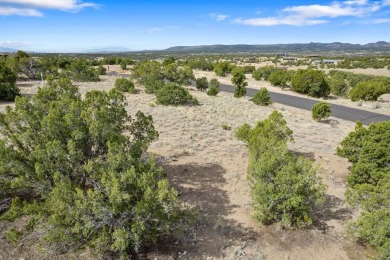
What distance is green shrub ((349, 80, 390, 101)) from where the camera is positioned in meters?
36.6

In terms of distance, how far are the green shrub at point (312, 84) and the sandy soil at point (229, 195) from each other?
17035mm

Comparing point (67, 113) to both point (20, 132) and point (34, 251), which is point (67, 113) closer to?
point (20, 132)

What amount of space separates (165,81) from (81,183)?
30.5 meters

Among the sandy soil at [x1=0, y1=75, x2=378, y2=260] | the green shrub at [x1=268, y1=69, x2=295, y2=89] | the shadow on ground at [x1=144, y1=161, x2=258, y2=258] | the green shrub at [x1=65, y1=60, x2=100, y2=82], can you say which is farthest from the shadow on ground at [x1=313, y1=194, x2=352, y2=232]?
the green shrub at [x1=65, y1=60, x2=100, y2=82]

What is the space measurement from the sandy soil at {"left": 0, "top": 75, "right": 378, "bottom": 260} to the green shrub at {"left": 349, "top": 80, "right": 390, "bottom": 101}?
1552 centimetres

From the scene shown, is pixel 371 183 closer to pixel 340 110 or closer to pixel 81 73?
pixel 340 110

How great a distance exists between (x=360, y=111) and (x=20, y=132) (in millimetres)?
33762

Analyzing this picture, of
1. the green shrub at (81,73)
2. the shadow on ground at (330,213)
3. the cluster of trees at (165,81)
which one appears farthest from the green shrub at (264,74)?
the shadow on ground at (330,213)

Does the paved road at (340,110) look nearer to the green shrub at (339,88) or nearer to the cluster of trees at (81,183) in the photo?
the green shrub at (339,88)

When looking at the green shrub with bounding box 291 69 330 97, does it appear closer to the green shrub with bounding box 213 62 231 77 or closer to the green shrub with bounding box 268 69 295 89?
the green shrub with bounding box 268 69 295 89

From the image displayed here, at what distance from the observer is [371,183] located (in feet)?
41.3

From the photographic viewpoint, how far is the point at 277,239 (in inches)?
385

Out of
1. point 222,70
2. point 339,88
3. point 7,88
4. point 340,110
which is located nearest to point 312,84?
point 339,88

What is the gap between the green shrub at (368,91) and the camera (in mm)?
36562
